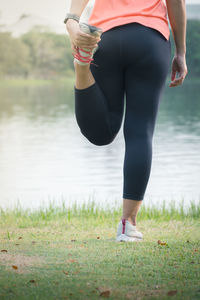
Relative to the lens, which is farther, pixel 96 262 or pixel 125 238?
pixel 125 238

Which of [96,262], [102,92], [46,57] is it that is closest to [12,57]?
[46,57]

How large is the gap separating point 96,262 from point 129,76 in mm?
1011

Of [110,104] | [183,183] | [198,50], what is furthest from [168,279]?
[198,50]

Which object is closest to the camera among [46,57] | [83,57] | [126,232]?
[83,57]

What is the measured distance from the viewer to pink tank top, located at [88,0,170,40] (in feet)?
9.59

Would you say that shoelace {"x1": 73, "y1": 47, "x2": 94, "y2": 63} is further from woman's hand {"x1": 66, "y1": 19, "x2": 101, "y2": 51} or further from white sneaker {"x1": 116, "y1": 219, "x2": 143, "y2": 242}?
white sneaker {"x1": 116, "y1": 219, "x2": 143, "y2": 242}

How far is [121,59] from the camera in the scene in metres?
2.91

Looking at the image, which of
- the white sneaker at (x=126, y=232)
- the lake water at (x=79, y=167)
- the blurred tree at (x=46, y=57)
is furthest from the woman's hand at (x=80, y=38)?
the blurred tree at (x=46, y=57)

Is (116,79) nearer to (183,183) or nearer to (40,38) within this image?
(183,183)

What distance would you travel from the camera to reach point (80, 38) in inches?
104

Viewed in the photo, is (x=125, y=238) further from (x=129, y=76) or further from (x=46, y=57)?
(x=46, y=57)

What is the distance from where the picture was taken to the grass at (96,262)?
2.27 meters

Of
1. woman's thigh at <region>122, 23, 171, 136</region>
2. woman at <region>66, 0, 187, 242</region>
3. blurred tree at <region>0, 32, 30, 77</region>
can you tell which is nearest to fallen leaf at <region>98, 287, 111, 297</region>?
woman at <region>66, 0, 187, 242</region>

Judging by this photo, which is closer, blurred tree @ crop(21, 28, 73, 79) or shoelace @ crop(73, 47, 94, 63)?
shoelace @ crop(73, 47, 94, 63)
